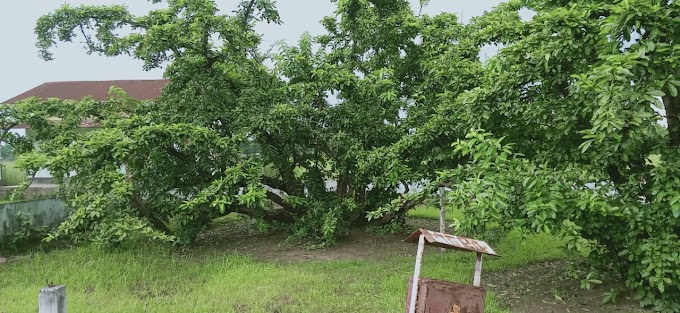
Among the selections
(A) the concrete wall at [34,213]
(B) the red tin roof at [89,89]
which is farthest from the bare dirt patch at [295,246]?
(B) the red tin roof at [89,89]

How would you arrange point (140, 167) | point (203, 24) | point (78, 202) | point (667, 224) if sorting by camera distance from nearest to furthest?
point (667, 224) → point (78, 202) → point (203, 24) → point (140, 167)

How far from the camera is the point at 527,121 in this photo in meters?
4.98

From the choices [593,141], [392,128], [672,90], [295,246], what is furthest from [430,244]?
[295,246]

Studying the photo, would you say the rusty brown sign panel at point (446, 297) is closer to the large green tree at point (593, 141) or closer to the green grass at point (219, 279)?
the large green tree at point (593, 141)

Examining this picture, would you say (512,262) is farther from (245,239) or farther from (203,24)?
(203,24)

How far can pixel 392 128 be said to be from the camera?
23.9 feet

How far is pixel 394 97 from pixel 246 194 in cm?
238

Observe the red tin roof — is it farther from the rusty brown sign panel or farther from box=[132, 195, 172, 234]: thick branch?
the rusty brown sign panel

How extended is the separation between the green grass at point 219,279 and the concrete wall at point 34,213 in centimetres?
91

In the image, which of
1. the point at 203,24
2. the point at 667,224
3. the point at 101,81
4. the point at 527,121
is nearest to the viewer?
the point at 667,224

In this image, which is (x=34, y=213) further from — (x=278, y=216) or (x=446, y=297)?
(x=446, y=297)

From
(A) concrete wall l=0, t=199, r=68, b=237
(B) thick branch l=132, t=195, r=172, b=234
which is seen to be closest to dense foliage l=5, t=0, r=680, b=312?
(B) thick branch l=132, t=195, r=172, b=234

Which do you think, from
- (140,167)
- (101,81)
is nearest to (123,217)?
(140,167)

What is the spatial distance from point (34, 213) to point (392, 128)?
5514 mm
